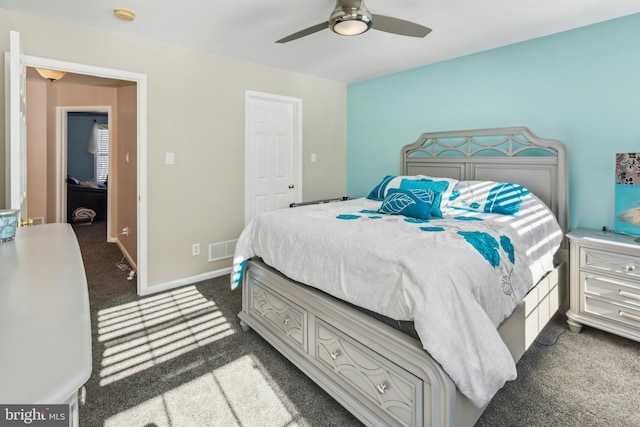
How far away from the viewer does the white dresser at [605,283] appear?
225 cm

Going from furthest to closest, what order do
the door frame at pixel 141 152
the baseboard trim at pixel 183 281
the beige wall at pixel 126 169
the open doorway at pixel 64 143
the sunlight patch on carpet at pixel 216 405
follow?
1. the open doorway at pixel 64 143
2. the beige wall at pixel 126 169
3. the baseboard trim at pixel 183 281
4. the door frame at pixel 141 152
5. the sunlight patch on carpet at pixel 216 405

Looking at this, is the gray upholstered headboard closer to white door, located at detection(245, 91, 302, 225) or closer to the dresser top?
the dresser top

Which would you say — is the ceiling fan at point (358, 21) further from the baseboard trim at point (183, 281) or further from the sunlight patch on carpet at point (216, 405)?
the baseboard trim at point (183, 281)

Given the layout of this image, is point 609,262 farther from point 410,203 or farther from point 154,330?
point 154,330

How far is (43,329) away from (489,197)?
2888 mm

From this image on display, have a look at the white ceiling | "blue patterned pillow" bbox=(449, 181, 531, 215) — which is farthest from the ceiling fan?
"blue patterned pillow" bbox=(449, 181, 531, 215)

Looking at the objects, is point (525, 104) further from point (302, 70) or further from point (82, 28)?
point (82, 28)

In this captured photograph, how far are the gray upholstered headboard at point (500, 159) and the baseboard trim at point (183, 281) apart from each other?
245 centimetres

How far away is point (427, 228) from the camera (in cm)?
210

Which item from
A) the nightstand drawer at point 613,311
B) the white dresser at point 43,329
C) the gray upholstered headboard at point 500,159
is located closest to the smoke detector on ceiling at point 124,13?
the white dresser at point 43,329

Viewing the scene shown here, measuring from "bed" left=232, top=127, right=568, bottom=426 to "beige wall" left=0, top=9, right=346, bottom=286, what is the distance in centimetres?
126

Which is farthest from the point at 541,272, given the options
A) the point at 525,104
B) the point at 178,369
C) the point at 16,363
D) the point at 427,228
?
the point at 16,363

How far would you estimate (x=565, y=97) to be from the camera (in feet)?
9.49

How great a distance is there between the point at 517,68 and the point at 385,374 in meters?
3.04
